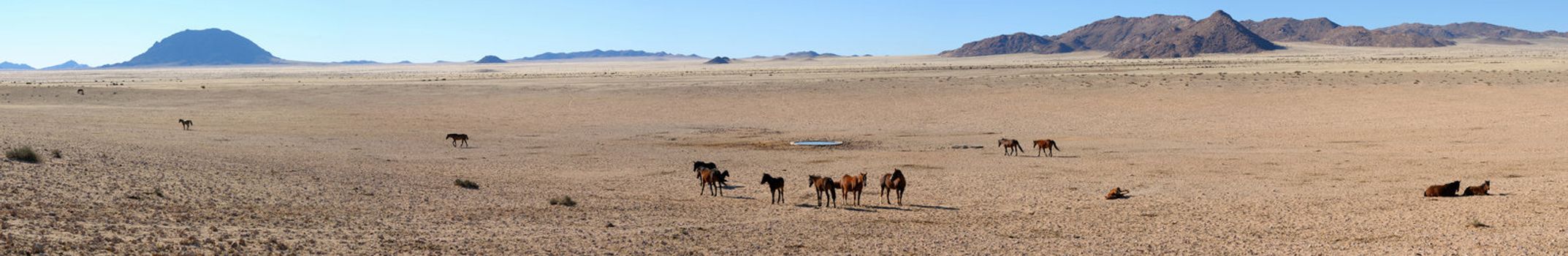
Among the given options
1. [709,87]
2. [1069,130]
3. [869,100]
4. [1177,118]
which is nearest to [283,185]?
[1069,130]

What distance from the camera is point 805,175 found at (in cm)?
2272

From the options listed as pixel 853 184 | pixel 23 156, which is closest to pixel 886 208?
pixel 853 184

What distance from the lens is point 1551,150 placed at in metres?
26.1

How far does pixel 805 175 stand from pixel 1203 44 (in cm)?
17178

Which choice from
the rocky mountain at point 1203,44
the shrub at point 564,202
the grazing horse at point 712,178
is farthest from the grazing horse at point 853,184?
the rocky mountain at point 1203,44

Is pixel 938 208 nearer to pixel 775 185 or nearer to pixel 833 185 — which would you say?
pixel 833 185

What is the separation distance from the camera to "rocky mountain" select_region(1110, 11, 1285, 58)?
172700 millimetres

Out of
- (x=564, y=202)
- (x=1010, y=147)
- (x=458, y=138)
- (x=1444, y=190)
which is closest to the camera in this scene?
(x=564, y=202)

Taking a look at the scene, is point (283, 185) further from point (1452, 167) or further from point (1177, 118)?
point (1177, 118)

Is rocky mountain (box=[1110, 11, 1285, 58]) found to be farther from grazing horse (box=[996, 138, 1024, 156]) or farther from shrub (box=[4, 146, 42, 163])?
shrub (box=[4, 146, 42, 163])

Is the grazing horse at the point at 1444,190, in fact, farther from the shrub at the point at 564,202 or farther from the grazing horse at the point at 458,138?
the grazing horse at the point at 458,138

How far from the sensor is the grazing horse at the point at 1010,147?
27359 millimetres

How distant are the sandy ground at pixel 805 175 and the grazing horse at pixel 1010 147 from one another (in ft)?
1.43

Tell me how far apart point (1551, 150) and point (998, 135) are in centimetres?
1354
